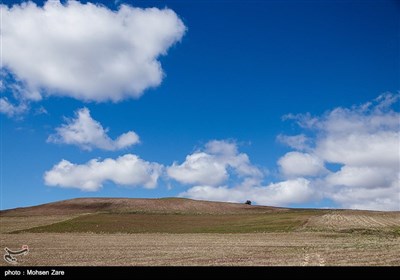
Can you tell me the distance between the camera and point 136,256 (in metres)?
28.0

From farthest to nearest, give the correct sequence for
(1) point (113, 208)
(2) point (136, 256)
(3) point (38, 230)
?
1. (1) point (113, 208)
2. (3) point (38, 230)
3. (2) point (136, 256)

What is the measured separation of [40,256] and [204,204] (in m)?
94.8

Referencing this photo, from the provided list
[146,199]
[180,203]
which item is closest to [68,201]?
[146,199]
